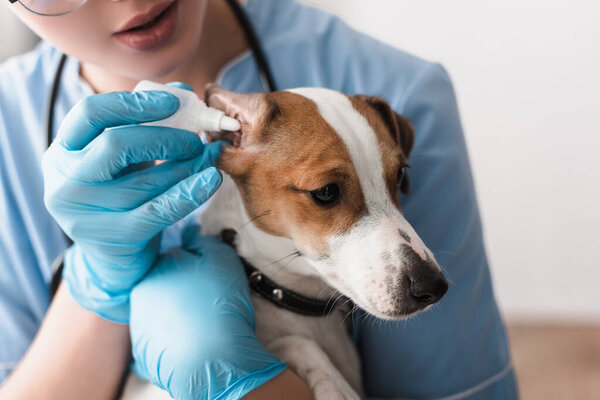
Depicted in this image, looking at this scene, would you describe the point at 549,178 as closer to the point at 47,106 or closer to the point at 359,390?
the point at 359,390

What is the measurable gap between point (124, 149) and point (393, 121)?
58 cm

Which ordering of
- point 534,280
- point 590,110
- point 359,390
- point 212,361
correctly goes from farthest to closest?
point 534,280, point 590,110, point 359,390, point 212,361

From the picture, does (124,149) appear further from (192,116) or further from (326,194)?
(326,194)

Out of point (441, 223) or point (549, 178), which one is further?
point (549, 178)

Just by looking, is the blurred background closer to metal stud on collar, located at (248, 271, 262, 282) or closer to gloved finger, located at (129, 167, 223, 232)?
metal stud on collar, located at (248, 271, 262, 282)

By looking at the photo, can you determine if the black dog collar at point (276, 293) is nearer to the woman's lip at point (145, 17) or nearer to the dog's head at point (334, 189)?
the dog's head at point (334, 189)

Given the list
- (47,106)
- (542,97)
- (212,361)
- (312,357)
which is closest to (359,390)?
(312,357)

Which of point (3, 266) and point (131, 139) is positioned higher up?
point (131, 139)

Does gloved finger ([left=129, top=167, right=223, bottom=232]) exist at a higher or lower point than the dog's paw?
higher

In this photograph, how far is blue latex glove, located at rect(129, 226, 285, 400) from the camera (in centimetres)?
111

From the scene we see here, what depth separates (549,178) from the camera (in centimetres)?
355

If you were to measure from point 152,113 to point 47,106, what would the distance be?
1.94ft

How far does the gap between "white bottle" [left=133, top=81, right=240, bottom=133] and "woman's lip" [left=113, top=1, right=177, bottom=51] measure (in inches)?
5.1

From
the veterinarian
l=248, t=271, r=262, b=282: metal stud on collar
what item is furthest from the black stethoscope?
l=248, t=271, r=262, b=282: metal stud on collar
